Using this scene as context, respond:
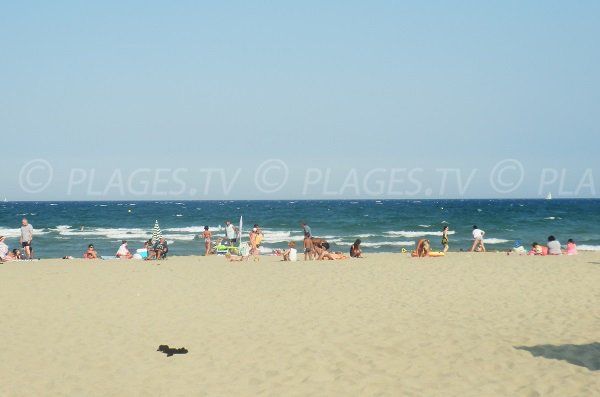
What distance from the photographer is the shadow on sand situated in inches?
331

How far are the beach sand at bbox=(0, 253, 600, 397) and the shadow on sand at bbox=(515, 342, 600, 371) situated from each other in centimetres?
3

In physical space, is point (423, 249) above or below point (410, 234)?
above

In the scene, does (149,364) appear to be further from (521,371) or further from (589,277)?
(589,277)

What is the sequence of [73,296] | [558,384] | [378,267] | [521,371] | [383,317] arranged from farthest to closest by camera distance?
[378,267] → [73,296] → [383,317] → [521,371] → [558,384]

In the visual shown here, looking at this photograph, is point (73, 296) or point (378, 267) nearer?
point (73, 296)

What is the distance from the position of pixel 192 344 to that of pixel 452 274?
11.1 m

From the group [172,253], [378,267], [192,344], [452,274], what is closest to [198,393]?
[192,344]

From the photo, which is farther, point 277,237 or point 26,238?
point 277,237

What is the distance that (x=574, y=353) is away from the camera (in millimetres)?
8906

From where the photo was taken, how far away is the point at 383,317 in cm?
1209

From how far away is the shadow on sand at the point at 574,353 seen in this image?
8.41 metres

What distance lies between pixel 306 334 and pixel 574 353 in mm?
4151

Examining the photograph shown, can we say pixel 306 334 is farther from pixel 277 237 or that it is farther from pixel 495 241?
pixel 277 237

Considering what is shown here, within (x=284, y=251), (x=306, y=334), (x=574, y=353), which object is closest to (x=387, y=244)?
(x=284, y=251)
